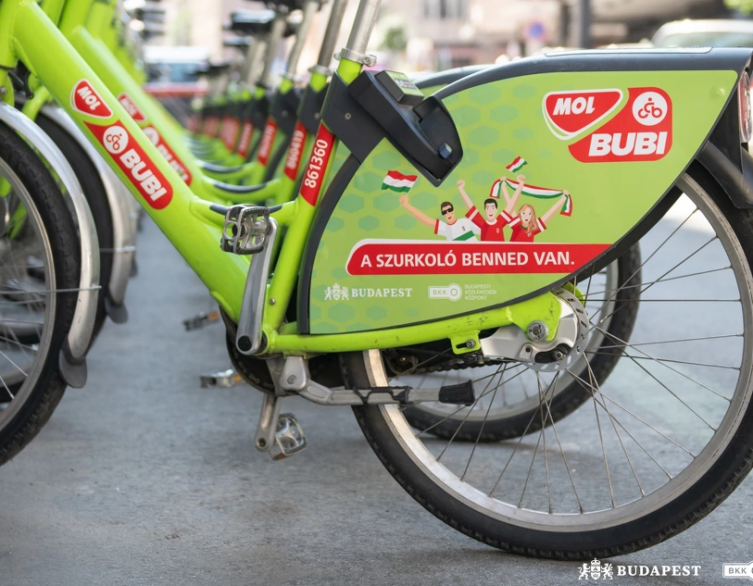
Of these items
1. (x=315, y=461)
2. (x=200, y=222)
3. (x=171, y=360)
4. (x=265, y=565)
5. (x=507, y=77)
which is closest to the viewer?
(x=507, y=77)

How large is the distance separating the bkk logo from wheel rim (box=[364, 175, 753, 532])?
0.71 meters

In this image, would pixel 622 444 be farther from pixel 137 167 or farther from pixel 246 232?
pixel 137 167

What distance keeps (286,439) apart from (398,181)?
0.73 m

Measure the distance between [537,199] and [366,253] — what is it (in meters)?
0.41

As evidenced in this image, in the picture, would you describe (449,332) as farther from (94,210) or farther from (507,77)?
(94,210)

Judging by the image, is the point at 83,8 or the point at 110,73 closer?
the point at 83,8

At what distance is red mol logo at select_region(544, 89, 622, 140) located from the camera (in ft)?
7.10

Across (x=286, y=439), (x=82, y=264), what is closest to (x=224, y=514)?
(x=286, y=439)

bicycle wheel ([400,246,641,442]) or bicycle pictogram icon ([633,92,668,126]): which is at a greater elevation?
bicycle pictogram icon ([633,92,668,126])

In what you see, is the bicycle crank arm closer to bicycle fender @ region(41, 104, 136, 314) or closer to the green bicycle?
the green bicycle

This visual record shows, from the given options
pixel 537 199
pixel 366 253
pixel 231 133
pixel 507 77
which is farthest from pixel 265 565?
pixel 231 133

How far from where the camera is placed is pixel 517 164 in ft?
7.29

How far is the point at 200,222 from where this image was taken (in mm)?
2594

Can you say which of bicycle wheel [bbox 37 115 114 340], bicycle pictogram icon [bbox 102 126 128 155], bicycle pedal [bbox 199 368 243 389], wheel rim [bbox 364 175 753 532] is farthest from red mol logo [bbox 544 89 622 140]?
bicycle wheel [bbox 37 115 114 340]
